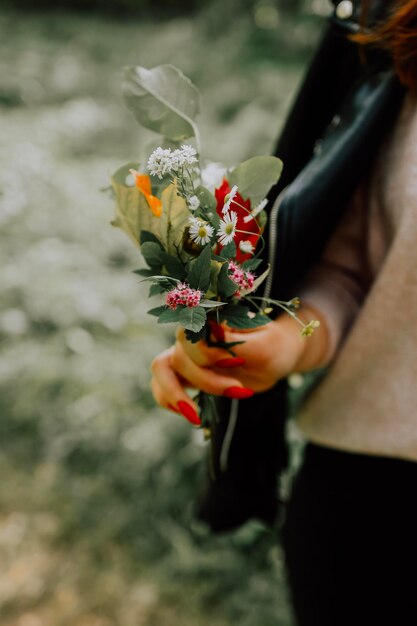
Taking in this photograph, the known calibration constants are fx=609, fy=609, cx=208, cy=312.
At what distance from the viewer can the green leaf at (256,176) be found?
30.8 inches

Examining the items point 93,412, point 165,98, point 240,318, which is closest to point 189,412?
point 240,318

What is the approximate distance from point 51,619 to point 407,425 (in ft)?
4.81

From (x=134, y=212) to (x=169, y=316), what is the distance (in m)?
0.18

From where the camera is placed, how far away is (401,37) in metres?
0.92

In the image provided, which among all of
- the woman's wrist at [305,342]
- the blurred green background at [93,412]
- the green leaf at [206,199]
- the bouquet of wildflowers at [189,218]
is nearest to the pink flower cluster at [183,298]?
the bouquet of wildflowers at [189,218]

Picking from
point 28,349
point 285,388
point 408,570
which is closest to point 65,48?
point 28,349

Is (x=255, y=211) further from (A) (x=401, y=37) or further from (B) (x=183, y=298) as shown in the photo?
(A) (x=401, y=37)

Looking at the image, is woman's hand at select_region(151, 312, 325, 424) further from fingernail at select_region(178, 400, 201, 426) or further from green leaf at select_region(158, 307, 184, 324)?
green leaf at select_region(158, 307, 184, 324)

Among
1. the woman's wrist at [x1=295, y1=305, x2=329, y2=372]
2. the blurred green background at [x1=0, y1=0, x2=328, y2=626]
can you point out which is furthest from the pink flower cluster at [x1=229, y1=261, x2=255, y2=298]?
the blurred green background at [x1=0, y1=0, x2=328, y2=626]

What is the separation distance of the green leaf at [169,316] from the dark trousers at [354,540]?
0.56 meters

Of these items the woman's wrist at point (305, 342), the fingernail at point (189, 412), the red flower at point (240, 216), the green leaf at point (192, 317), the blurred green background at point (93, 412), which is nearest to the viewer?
the green leaf at point (192, 317)

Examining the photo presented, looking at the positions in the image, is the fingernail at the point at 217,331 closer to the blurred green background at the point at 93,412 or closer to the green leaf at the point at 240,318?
the green leaf at the point at 240,318

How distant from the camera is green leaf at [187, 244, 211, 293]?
0.67m

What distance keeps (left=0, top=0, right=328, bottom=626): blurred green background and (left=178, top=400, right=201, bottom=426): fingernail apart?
1.33 meters
